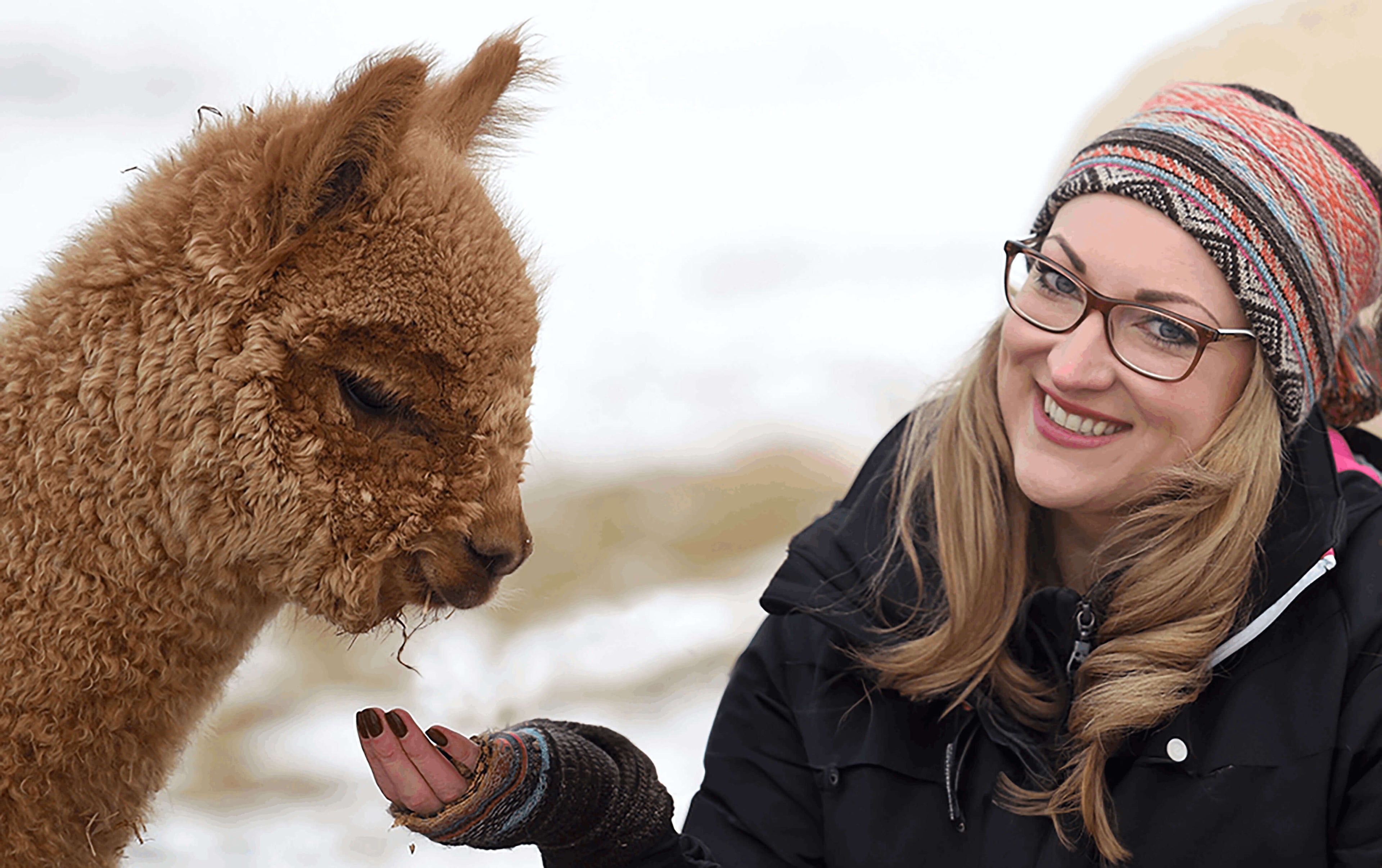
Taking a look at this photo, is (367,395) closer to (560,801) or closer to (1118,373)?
(560,801)

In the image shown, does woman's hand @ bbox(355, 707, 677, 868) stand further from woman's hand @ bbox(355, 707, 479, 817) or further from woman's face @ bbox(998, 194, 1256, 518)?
woman's face @ bbox(998, 194, 1256, 518)

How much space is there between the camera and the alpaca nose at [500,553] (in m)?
0.91

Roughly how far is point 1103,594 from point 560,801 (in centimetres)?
66

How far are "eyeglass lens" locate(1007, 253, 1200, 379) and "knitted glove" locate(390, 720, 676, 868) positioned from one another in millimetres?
671

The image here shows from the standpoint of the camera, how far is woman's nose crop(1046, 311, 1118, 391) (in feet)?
4.00

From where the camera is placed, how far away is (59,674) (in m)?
0.86

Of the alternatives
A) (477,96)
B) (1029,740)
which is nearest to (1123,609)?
(1029,740)

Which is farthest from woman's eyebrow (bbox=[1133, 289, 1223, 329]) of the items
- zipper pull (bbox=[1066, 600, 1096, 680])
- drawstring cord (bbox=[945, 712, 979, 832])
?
drawstring cord (bbox=[945, 712, 979, 832])

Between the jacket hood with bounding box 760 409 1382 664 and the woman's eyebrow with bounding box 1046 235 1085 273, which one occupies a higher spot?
the woman's eyebrow with bounding box 1046 235 1085 273

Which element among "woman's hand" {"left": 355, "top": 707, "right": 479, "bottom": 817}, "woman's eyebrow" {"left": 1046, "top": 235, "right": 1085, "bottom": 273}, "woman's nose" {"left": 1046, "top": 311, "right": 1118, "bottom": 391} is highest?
"woman's eyebrow" {"left": 1046, "top": 235, "right": 1085, "bottom": 273}

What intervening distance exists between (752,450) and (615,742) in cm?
179

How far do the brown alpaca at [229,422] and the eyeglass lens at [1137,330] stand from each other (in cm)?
66

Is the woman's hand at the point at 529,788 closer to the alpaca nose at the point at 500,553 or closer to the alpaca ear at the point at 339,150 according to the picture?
the alpaca nose at the point at 500,553

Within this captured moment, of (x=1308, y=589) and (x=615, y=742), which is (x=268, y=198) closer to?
(x=615, y=742)
